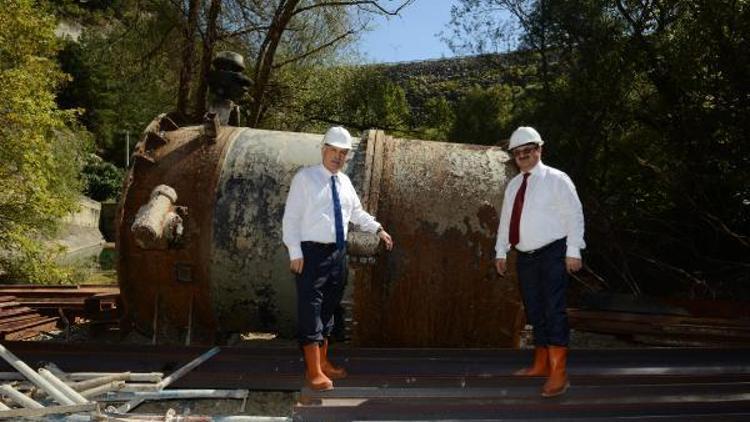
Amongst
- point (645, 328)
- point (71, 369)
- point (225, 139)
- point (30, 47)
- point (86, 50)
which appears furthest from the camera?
point (86, 50)

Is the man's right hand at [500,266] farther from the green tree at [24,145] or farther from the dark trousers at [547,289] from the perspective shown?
the green tree at [24,145]

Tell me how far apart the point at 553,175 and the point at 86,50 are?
3721 centimetres

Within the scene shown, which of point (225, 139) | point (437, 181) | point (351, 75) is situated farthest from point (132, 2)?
point (437, 181)

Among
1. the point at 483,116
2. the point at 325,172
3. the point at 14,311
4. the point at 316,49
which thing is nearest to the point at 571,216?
the point at 325,172

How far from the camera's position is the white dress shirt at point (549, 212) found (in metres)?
4.02

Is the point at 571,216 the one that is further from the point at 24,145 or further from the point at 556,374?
the point at 24,145

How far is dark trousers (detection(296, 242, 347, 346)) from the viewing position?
390cm

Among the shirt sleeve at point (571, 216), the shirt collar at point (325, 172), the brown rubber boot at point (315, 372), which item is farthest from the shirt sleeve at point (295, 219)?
the shirt sleeve at point (571, 216)

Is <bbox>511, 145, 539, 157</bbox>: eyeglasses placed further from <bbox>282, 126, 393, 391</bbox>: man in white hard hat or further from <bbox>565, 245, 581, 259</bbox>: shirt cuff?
<bbox>282, 126, 393, 391</bbox>: man in white hard hat

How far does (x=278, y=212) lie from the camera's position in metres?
4.75

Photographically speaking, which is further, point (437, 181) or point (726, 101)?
point (726, 101)

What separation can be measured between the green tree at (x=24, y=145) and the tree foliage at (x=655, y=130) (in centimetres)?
989

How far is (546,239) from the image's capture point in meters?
4.03

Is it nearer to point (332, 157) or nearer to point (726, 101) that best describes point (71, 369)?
point (332, 157)
